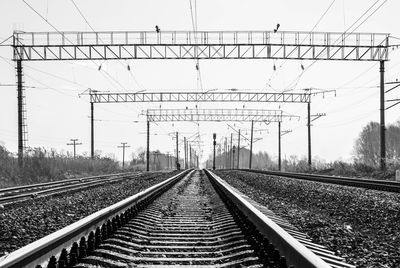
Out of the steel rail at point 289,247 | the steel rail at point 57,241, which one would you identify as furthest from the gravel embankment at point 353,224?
the steel rail at point 57,241

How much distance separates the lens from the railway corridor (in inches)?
203

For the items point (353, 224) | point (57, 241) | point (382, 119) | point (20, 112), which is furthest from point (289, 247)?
point (382, 119)

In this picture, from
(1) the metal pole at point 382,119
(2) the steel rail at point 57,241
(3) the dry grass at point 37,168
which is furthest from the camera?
(1) the metal pole at point 382,119

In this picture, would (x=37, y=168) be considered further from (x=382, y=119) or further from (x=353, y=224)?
(x=353, y=224)

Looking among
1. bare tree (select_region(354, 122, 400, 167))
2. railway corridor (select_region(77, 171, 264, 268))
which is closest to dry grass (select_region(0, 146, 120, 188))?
railway corridor (select_region(77, 171, 264, 268))

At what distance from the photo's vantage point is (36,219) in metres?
8.98

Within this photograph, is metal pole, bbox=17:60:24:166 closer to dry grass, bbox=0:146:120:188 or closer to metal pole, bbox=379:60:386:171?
dry grass, bbox=0:146:120:188

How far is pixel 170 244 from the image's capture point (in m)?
6.38

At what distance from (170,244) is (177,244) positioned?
0.09 meters

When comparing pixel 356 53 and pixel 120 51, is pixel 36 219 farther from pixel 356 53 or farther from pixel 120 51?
pixel 356 53

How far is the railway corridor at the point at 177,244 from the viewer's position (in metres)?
5.15

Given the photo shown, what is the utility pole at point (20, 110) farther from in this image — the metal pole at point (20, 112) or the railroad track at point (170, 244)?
the railroad track at point (170, 244)

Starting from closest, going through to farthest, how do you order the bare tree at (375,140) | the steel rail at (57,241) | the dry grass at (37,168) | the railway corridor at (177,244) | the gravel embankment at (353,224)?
the steel rail at (57,241)
the railway corridor at (177,244)
the gravel embankment at (353,224)
the dry grass at (37,168)
the bare tree at (375,140)

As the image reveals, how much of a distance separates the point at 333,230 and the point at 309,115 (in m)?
43.3
